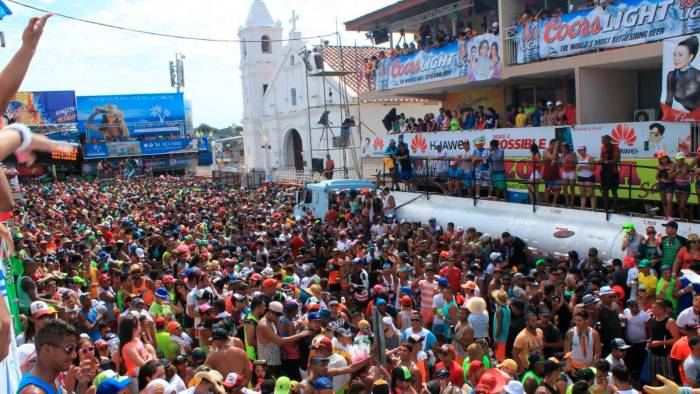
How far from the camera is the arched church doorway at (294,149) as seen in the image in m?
42.8

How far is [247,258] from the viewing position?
11938 millimetres

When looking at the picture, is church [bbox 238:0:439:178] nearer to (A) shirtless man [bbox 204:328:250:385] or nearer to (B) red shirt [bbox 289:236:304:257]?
(B) red shirt [bbox 289:236:304:257]

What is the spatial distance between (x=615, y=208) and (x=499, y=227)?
2.32 m

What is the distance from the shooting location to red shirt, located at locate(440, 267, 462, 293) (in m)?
10.6

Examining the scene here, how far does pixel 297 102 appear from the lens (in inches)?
1601

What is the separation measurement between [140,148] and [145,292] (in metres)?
49.4

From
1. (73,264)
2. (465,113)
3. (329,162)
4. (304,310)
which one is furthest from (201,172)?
(304,310)

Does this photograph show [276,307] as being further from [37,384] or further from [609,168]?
[609,168]

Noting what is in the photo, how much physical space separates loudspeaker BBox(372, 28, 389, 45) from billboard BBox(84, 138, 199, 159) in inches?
1354

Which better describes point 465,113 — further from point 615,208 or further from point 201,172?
point 201,172

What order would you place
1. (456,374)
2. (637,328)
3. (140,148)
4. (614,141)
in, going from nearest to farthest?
(456,374), (637,328), (614,141), (140,148)

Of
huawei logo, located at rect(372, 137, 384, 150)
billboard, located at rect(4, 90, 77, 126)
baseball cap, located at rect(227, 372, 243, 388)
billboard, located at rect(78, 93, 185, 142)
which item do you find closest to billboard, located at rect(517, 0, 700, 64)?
huawei logo, located at rect(372, 137, 384, 150)

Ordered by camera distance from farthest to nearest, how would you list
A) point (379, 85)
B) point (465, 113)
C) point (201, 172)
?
point (201, 172)
point (379, 85)
point (465, 113)

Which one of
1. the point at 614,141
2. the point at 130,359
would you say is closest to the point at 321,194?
the point at 614,141
